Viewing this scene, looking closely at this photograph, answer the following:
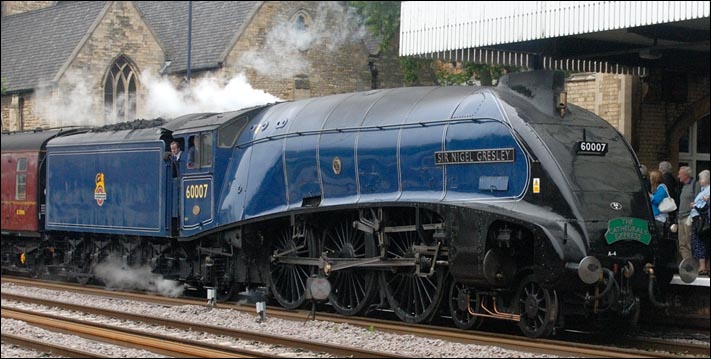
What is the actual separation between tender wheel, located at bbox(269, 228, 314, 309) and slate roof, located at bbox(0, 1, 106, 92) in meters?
27.9

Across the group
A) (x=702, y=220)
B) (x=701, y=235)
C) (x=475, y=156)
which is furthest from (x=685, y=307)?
(x=475, y=156)

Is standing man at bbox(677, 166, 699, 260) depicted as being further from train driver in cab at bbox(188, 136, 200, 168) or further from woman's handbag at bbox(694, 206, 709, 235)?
train driver in cab at bbox(188, 136, 200, 168)

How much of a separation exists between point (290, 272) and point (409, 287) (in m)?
2.69

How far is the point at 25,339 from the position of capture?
12891 mm

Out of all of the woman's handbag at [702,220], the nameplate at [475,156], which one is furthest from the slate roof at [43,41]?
the woman's handbag at [702,220]

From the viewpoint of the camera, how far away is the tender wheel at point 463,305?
1337 centimetres

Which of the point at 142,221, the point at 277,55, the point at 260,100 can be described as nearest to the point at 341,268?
the point at 142,221

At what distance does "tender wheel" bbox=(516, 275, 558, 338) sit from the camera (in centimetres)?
1240

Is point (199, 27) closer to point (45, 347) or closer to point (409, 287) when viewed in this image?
point (409, 287)

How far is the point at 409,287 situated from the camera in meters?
14.4

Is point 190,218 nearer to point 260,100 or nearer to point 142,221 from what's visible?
point 142,221

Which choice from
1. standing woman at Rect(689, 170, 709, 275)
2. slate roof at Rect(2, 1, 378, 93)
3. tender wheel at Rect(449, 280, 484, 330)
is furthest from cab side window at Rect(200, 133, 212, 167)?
slate roof at Rect(2, 1, 378, 93)

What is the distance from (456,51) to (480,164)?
825cm

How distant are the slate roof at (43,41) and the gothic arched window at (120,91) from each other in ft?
5.80
